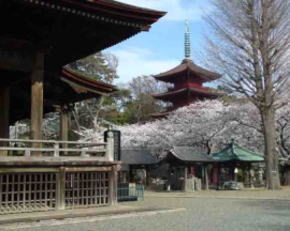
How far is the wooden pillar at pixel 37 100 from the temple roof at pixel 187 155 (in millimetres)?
17329

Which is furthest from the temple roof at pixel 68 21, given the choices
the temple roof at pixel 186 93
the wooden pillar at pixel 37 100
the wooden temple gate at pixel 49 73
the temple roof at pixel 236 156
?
the temple roof at pixel 186 93

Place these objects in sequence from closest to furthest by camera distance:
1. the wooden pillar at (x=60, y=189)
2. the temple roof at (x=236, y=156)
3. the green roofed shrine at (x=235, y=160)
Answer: the wooden pillar at (x=60, y=189)
the temple roof at (x=236, y=156)
the green roofed shrine at (x=235, y=160)

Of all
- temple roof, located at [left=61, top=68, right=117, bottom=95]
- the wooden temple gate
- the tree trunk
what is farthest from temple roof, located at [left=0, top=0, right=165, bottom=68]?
the tree trunk

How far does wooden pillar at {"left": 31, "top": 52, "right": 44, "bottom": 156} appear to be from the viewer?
528 inches

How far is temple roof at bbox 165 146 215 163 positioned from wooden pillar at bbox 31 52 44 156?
17.3 m

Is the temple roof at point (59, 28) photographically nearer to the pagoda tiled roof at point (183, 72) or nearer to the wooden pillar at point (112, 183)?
the wooden pillar at point (112, 183)

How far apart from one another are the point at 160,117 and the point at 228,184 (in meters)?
21.3

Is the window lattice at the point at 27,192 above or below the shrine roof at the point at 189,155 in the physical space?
below

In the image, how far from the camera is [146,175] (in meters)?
36.4

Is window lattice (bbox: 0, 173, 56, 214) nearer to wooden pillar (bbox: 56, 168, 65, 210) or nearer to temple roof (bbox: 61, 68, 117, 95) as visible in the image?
wooden pillar (bbox: 56, 168, 65, 210)

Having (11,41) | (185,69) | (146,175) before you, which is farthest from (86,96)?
(185,69)

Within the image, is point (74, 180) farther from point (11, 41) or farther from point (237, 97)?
point (237, 97)

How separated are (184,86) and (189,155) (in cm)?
2511

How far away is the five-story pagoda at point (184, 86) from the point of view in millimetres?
53375
